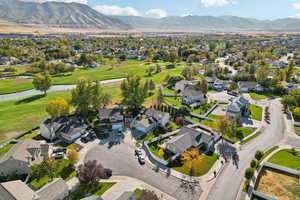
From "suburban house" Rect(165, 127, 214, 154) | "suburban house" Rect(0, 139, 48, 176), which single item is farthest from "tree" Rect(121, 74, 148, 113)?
"suburban house" Rect(0, 139, 48, 176)

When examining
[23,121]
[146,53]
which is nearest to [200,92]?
[23,121]

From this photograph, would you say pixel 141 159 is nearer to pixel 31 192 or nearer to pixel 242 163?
pixel 31 192

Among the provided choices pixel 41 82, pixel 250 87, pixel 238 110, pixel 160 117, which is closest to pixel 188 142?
pixel 160 117

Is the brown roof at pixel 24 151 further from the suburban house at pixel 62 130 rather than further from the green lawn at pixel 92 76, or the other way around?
the green lawn at pixel 92 76

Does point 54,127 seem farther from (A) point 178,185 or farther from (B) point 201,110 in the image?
(B) point 201,110

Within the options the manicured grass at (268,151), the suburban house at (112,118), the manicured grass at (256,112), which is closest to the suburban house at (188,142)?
the manicured grass at (268,151)

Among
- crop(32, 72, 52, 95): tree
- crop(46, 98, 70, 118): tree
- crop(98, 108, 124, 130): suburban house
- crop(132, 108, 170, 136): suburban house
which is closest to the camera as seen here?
crop(132, 108, 170, 136): suburban house

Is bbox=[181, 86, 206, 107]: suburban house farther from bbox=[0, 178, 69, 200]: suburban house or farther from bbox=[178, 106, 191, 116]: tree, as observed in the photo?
bbox=[0, 178, 69, 200]: suburban house
